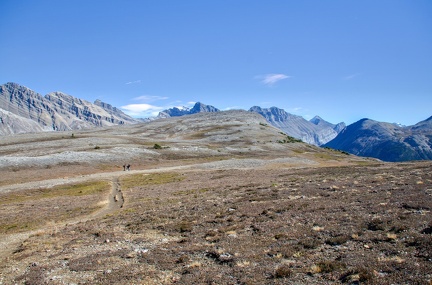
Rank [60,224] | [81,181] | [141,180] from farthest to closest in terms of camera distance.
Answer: [141,180], [81,181], [60,224]

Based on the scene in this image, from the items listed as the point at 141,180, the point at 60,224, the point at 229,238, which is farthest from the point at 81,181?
the point at 229,238

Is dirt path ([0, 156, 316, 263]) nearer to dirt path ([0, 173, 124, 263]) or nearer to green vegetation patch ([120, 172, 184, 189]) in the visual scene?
dirt path ([0, 173, 124, 263])

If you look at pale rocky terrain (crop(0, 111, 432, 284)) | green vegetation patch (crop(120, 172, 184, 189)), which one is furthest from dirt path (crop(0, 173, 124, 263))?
green vegetation patch (crop(120, 172, 184, 189))

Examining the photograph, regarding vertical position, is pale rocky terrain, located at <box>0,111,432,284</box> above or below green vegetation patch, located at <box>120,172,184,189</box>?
above

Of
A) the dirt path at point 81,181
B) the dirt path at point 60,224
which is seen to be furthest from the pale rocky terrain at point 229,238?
the dirt path at point 81,181

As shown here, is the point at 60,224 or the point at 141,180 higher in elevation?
the point at 141,180

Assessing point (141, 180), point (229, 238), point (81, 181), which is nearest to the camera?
point (229, 238)

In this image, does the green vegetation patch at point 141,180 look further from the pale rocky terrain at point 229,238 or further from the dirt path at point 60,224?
the pale rocky terrain at point 229,238

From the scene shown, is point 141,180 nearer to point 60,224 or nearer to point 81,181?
point 81,181

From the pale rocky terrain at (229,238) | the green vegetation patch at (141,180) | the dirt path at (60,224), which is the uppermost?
the pale rocky terrain at (229,238)

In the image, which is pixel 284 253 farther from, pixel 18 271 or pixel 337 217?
pixel 18 271

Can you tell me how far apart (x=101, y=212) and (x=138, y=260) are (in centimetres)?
2279

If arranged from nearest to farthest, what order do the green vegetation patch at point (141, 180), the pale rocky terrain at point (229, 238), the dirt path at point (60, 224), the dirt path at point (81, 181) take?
the pale rocky terrain at point (229, 238)
the dirt path at point (60, 224)
the dirt path at point (81, 181)
the green vegetation patch at point (141, 180)

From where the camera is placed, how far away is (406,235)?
18.2m
